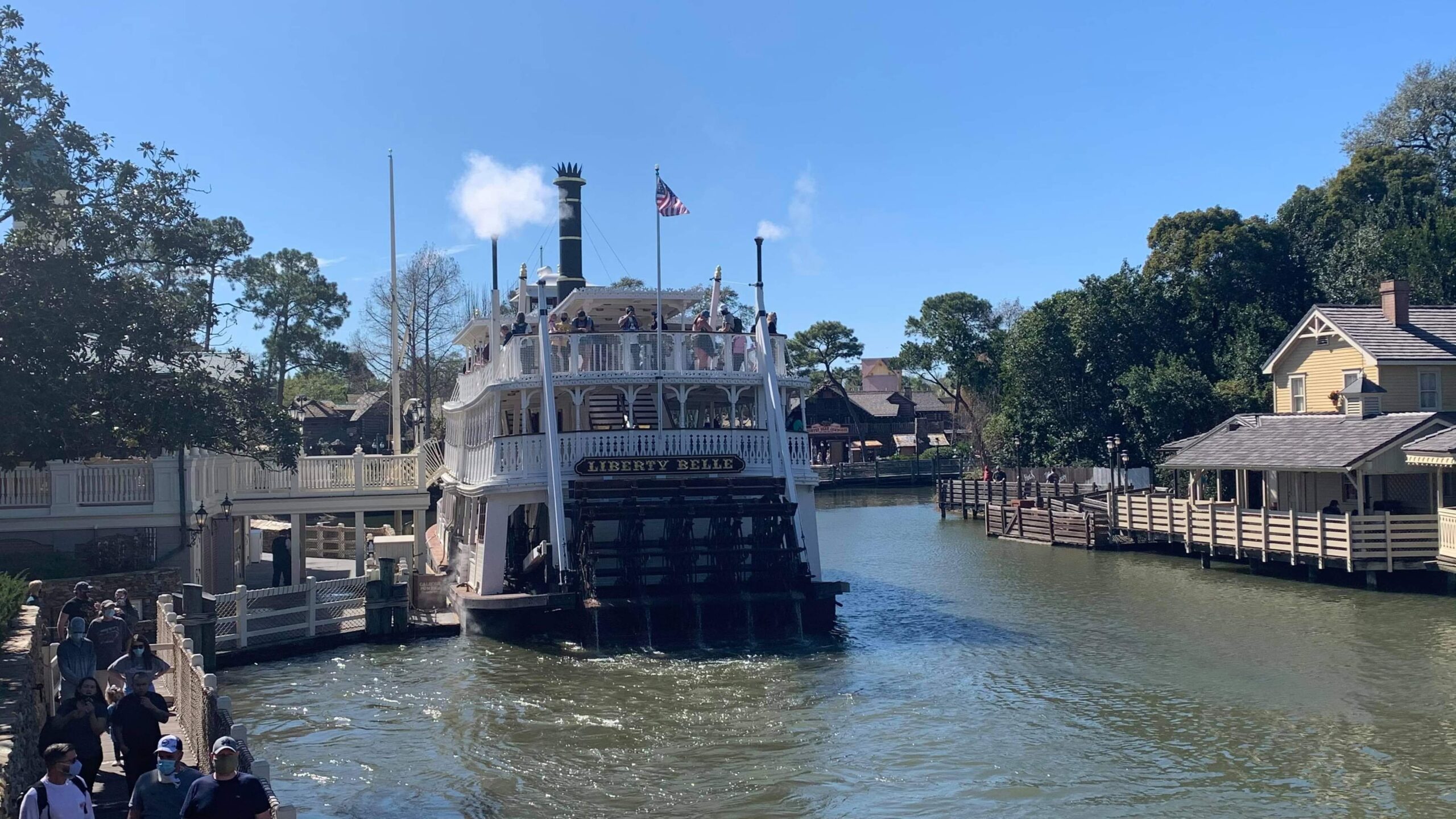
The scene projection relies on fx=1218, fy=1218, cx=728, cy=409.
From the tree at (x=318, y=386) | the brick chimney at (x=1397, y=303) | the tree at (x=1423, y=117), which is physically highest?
the tree at (x=1423, y=117)

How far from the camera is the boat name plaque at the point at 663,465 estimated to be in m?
21.7

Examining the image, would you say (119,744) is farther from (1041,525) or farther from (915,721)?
(1041,525)

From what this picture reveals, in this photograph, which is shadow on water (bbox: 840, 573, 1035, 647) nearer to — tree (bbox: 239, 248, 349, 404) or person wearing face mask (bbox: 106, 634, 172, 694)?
person wearing face mask (bbox: 106, 634, 172, 694)

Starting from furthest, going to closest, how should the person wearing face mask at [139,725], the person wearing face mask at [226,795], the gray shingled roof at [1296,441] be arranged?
the gray shingled roof at [1296,441] < the person wearing face mask at [139,725] < the person wearing face mask at [226,795]

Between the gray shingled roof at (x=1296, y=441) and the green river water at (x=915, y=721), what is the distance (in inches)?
194

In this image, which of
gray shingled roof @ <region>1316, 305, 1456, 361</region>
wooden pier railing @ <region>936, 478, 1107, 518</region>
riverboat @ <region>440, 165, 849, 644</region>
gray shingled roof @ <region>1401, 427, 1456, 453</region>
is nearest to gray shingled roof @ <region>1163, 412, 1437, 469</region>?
gray shingled roof @ <region>1401, 427, 1456, 453</region>

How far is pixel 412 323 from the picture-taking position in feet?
185

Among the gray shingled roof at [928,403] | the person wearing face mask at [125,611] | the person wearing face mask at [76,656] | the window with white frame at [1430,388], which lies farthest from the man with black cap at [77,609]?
the gray shingled roof at [928,403]

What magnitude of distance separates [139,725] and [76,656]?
276cm

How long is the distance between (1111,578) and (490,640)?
1610 cm

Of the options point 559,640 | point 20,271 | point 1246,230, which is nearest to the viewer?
point 20,271

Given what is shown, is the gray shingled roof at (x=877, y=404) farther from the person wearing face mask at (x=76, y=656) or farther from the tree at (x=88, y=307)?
the person wearing face mask at (x=76, y=656)

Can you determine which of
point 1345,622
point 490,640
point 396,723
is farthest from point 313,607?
point 1345,622

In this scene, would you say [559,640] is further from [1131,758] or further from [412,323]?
[412,323]
